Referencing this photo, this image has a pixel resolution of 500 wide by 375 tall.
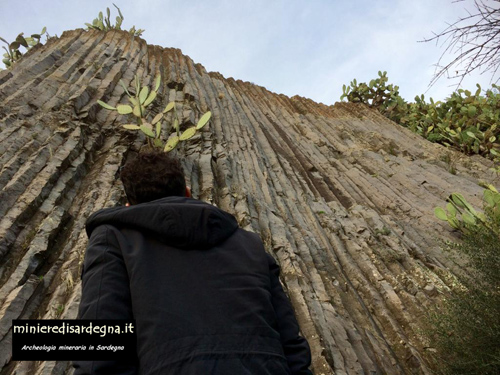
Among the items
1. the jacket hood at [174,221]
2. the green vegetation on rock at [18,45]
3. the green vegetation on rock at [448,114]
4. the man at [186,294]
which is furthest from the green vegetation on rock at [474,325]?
the green vegetation on rock at [18,45]

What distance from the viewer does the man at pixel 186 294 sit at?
181 centimetres

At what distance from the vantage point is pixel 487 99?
14.5 meters

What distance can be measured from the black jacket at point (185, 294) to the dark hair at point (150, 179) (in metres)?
0.22

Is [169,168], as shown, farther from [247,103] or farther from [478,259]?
[247,103]

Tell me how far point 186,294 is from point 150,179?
83 centimetres

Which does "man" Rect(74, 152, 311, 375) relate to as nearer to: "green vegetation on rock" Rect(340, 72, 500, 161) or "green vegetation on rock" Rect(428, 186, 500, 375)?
"green vegetation on rock" Rect(428, 186, 500, 375)

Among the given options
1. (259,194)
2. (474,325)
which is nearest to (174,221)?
(474,325)

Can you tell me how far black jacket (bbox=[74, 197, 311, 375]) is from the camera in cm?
181

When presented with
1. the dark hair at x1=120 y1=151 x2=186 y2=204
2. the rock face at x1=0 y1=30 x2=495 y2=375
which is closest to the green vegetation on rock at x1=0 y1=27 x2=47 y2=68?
the rock face at x1=0 y1=30 x2=495 y2=375

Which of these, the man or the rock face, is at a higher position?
the rock face

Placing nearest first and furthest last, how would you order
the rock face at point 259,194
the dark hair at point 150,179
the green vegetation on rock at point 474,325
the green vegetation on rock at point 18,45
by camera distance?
the dark hair at point 150,179, the green vegetation on rock at point 474,325, the rock face at point 259,194, the green vegetation on rock at point 18,45

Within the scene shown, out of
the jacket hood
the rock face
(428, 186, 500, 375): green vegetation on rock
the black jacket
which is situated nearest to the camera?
the black jacket

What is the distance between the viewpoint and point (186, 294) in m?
1.98

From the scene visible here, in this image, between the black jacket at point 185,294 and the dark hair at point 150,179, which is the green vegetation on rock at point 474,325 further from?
the dark hair at point 150,179
